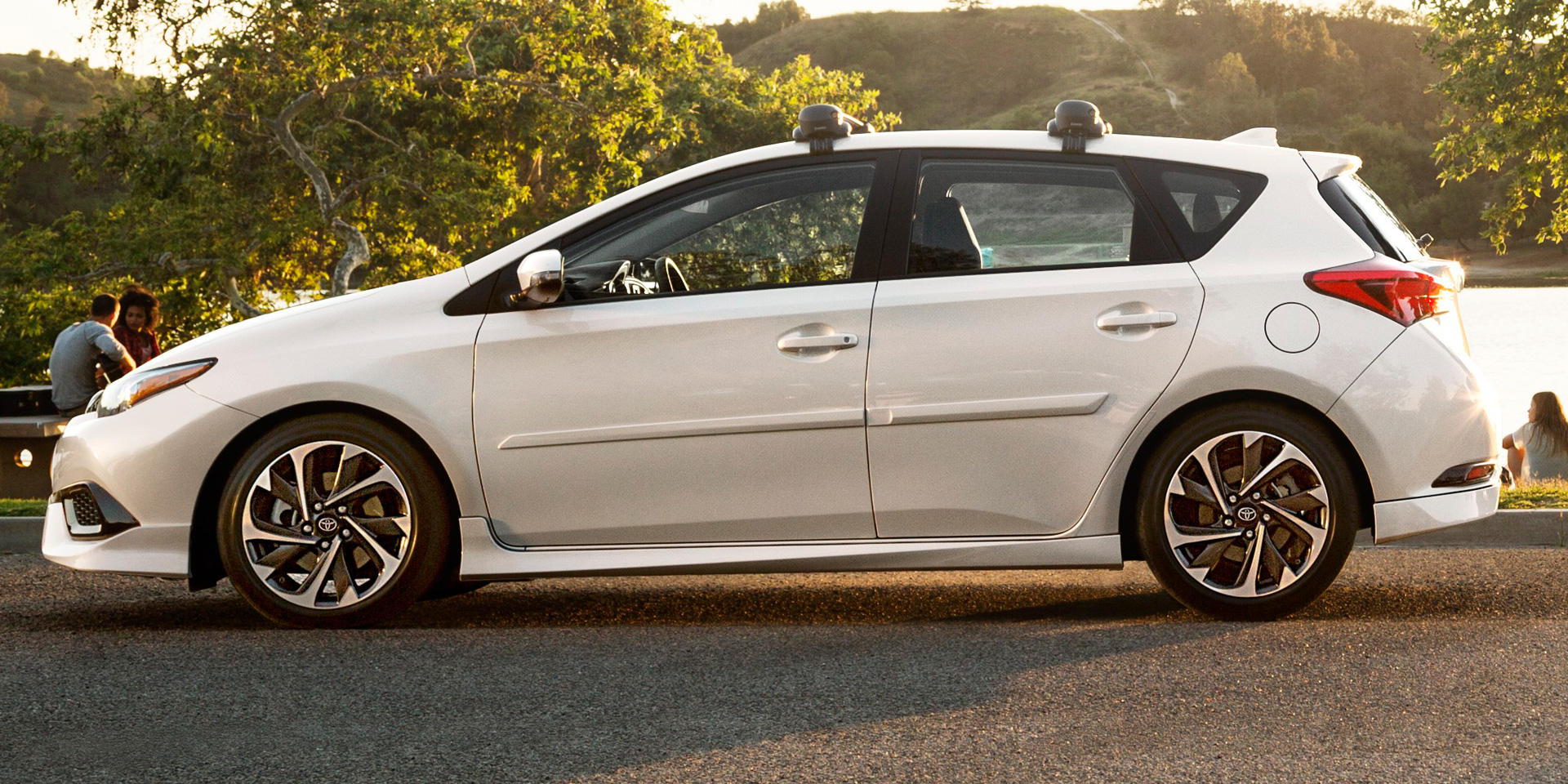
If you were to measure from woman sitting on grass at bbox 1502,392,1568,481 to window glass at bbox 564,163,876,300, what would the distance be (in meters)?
8.54

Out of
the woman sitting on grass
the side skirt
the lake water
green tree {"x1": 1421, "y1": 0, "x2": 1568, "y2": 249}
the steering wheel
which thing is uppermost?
green tree {"x1": 1421, "y1": 0, "x2": 1568, "y2": 249}

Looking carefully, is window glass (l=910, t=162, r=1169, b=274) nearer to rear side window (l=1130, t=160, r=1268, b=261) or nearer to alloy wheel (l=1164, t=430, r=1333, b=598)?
rear side window (l=1130, t=160, r=1268, b=261)

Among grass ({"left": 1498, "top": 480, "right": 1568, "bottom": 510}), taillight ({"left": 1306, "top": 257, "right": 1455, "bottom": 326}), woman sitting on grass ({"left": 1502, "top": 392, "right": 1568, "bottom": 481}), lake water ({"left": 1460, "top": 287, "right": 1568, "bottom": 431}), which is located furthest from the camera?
lake water ({"left": 1460, "top": 287, "right": 1568, "bottom": 431})

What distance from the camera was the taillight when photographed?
5.04 m

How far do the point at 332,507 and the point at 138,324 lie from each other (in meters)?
6.70

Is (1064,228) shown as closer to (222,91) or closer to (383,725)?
(383,725)

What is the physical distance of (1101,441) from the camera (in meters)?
5.09

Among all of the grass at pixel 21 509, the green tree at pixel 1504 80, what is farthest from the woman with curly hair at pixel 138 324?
the green tree at pixel 1504 80

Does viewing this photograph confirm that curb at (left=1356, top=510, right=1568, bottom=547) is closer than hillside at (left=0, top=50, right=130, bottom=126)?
Yes

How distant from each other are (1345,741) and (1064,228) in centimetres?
210

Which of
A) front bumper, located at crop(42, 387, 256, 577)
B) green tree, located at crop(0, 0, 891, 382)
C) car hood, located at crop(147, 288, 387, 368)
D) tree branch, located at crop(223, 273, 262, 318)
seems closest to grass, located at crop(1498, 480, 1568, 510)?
car hood, located at crop(147, 288, 387, 368)

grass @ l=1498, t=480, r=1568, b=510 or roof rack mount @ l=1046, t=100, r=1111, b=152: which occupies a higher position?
roof rack mount @ l=1046, t=100, r=1111, b=152

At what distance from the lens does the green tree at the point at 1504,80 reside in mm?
19609

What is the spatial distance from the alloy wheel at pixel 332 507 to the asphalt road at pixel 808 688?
31 cm
